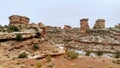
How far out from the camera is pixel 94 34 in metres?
72.4

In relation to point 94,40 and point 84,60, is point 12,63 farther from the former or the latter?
point 94,40

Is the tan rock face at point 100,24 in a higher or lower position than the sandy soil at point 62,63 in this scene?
higher

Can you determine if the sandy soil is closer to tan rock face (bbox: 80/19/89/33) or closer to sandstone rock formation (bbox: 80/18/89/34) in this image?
sandstone rock formation (bbox: 80/18/89/34)

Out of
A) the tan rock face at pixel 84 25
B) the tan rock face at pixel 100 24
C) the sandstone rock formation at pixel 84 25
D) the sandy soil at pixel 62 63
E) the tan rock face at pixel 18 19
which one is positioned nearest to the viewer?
the sandy soil at pixel 62 63

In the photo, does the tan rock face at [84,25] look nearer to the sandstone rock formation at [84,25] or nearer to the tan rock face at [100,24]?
the sandstone rock formation at [84,25]

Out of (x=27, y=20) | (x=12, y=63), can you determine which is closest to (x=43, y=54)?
(x=12, y=63)

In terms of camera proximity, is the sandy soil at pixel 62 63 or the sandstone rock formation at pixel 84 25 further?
the sandstone rock formation at pixel 84 25

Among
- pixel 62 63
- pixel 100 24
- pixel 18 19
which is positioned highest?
pixel 18 19

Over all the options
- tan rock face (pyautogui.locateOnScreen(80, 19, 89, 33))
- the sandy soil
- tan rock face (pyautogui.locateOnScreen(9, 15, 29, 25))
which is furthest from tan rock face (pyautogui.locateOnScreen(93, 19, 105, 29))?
the sandy soil

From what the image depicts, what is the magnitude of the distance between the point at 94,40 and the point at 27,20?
14.8 meters

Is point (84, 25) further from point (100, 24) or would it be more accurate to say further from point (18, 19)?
point (18, 19)

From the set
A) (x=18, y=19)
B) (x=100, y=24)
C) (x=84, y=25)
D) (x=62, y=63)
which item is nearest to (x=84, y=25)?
(x=84, y=25)

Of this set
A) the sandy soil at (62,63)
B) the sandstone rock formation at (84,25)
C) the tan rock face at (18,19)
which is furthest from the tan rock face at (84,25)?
the sandy soil at (62,63)

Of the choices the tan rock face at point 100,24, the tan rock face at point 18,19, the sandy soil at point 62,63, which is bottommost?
the sandy soil at point 62,63
